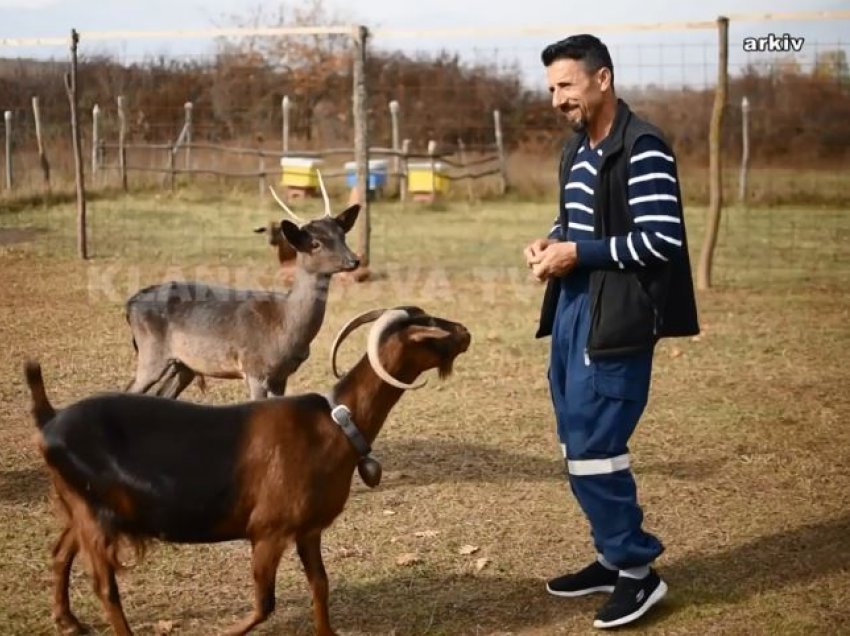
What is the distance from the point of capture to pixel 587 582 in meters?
5.01

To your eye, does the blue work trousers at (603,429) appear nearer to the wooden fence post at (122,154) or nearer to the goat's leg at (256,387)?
the goat's leg at (256,387)

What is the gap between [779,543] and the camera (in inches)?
224

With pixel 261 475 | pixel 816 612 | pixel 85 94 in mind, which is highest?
pixel 85 94

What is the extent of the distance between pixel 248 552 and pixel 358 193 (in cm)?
794

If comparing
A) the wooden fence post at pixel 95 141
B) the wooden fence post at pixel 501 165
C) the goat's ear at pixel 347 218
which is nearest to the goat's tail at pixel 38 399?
the goat's ear at pixel 347 218

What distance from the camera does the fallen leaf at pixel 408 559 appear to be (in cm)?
536

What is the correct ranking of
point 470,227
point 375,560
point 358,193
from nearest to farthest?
point 375,560, point 358,193, point 470,227

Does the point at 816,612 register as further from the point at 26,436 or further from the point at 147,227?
the point at 147,227

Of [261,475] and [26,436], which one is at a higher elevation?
[261,475]

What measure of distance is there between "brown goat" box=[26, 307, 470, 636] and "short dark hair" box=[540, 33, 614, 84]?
4.11ft

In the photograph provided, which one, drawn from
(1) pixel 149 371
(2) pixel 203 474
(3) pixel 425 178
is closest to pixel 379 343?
(2) pixel 203 474

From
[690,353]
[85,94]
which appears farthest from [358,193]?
[85,94]

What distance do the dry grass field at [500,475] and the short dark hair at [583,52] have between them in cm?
211

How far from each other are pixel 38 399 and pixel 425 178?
18.6 m
